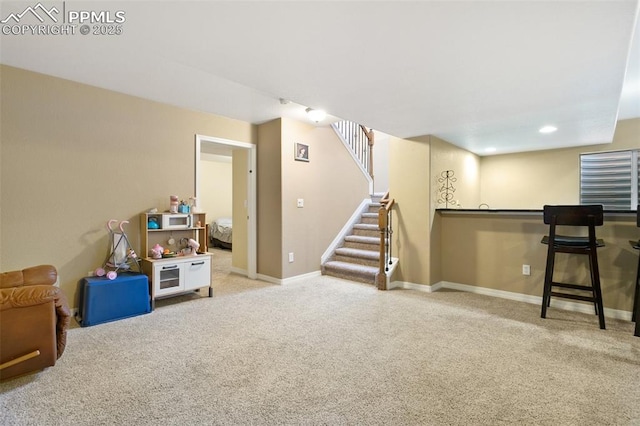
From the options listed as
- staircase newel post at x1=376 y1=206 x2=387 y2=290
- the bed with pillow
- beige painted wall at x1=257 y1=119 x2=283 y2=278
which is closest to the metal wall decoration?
staircase newel post at x1=376 y1=206 x2=387 y2=290

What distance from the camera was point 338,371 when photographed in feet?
6.66

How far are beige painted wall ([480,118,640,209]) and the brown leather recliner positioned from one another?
6.02 meters

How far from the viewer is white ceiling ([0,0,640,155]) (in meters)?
1.56

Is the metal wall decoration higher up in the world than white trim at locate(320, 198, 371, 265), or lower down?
higher up

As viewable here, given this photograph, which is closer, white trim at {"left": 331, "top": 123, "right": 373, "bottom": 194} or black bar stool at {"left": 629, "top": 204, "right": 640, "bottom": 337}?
black bar stool at {"left": 629, "top": 204, "right": 640, "bottom": 337}

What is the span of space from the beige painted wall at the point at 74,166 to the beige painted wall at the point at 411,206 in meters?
2.83

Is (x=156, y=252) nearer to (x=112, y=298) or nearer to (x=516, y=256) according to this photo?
(x=112, y=298)

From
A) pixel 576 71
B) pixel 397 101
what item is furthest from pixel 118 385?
pixel 576 71

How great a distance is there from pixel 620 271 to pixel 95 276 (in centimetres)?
518

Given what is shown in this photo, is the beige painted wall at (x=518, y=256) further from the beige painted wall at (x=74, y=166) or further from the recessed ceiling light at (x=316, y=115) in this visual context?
the beige painted wall at (x=74, y=166)

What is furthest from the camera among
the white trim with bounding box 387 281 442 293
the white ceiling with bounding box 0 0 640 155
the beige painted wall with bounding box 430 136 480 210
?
the beige painted wall with bounding box 430 136 480 210

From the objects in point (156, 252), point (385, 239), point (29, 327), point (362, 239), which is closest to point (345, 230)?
point (362, 239)

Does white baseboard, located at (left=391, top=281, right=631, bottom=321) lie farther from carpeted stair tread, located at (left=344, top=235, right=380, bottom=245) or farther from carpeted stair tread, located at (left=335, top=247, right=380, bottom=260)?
carpeted stair tread, located at (left=344, top=235, right=380, bottom=245)

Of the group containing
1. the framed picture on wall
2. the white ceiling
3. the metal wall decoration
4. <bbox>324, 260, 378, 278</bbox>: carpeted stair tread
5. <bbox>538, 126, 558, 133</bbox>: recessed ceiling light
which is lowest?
<bbox>324, 260, 378, 278</bbox>: carpeted stair tread
